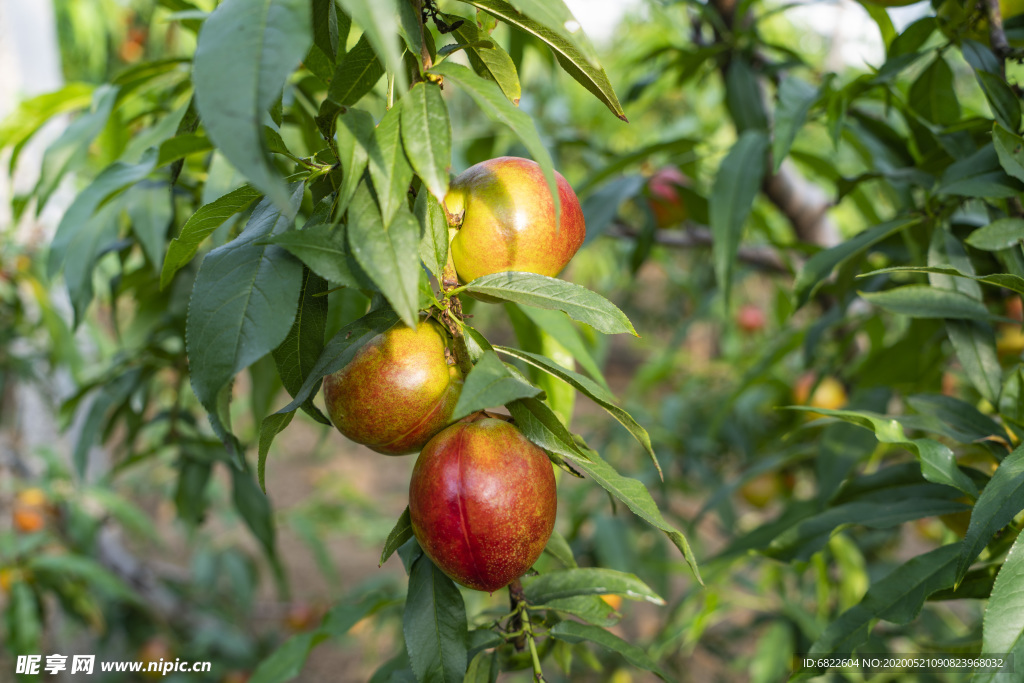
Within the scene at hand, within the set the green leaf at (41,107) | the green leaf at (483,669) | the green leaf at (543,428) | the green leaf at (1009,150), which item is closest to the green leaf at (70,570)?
the green leaf at (41,107)

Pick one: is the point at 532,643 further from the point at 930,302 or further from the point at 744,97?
the point at 744,97

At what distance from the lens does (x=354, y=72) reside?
1.12 feet

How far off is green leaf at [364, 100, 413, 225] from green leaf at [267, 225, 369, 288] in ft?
0.09

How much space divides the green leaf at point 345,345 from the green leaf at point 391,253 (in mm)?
52

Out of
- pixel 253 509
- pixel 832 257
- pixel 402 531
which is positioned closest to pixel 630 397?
pixel 253 509

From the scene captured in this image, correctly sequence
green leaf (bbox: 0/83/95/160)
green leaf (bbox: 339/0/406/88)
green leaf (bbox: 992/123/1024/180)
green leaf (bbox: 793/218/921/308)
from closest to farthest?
1. green leaf (bbox: 339/0/406/88)
2. green leaf (bbox: 992/123/1024/180)
3. green leaf (bbox: 793/218/921/308)
4. green leaf (bbox: 0/83/95/160)

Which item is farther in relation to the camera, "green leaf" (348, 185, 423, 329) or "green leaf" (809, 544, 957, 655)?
"green leaf" (809, 544, 957, 655)

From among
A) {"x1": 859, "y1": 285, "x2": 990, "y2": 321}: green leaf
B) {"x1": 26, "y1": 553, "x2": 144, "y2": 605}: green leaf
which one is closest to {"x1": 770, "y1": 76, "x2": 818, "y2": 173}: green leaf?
{"x1": 859, "y1": 285, "x2": 990, "y2": 321}: green leaf

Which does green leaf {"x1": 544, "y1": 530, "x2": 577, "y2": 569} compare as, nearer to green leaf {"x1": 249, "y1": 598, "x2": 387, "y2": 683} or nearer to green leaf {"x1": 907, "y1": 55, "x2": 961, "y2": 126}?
green leaf {"x1": 249, "y1": 598, "x2": 387, "y2": 683}

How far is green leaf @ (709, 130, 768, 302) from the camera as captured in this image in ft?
2.12

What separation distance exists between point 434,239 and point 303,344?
0.09 meters

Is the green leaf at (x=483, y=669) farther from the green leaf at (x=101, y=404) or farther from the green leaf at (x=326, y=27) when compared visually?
the green leaf at (x=101, y=404)

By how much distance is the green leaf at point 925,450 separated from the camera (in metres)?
0.42

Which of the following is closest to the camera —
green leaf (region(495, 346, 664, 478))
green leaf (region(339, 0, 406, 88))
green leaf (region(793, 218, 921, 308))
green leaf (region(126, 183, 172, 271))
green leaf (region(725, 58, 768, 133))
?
green leaf (region(339, 0, 406, 88))
